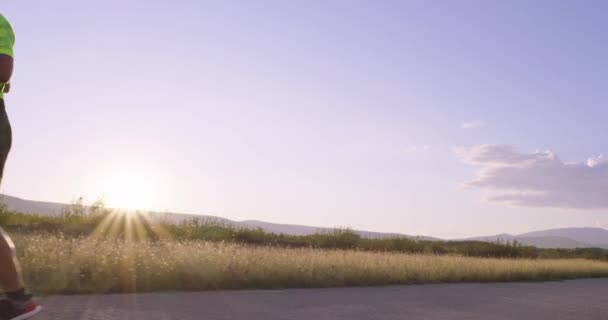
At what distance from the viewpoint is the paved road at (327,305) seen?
6.82 meters

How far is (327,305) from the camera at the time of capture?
8.59m

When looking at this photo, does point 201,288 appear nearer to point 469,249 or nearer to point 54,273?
point 54,273

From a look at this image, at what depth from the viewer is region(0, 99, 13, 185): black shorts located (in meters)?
4.07

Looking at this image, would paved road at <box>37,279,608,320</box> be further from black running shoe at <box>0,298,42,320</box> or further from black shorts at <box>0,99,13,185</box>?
black shorts at <box>0,99,13,185</box>

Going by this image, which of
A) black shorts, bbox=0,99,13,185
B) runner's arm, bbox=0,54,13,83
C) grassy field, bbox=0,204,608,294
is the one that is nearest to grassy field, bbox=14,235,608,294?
grassy field, bbox=0,204,608,294

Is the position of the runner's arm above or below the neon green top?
below

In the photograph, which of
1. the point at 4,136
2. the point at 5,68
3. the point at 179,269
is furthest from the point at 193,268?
the point at 5,68

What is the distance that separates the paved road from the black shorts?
2442mm

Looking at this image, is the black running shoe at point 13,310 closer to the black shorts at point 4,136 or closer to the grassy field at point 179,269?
the black shorts at point 4,136

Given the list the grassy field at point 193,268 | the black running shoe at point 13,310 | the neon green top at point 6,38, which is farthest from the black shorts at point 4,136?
the grassy field at point 193,268

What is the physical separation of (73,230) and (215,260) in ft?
40.5

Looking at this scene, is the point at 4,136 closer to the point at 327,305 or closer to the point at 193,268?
the point at 327,305

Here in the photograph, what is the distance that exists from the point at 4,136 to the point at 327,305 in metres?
5.46

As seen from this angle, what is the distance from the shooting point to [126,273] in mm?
9438
